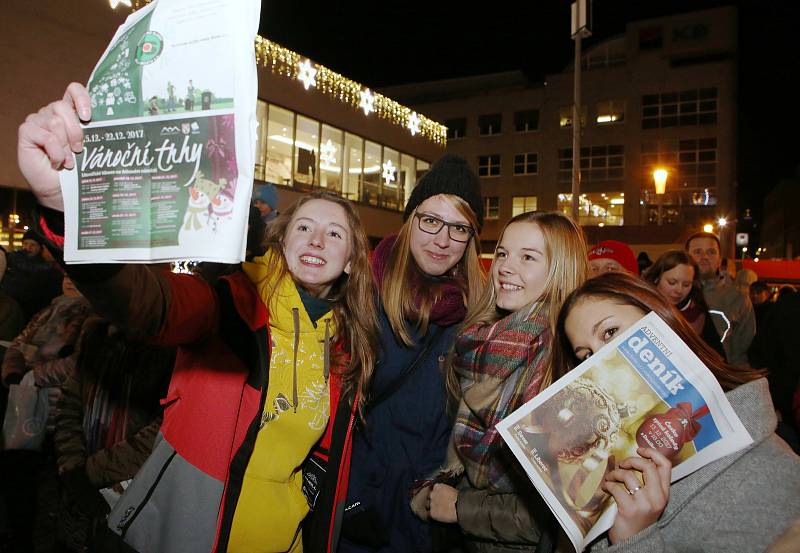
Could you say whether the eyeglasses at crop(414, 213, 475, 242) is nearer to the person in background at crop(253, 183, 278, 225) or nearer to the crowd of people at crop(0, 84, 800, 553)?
the crowd of people at crop(0, 84, 800, 553)

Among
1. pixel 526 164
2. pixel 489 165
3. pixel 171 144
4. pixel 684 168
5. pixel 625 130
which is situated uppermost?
pixel 625 130

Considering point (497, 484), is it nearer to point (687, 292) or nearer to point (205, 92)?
point (205, 92)

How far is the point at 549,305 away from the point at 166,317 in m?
1.69

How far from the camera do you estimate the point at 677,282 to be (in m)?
4.69

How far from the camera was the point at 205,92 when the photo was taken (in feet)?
3.89

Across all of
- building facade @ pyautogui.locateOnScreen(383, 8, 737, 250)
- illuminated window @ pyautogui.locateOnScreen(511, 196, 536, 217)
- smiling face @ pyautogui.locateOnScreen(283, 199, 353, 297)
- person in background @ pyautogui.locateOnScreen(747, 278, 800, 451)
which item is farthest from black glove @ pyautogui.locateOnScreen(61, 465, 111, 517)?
illuminated window @ pyautogui.locateOnScreen(511, 196, 536, 217)

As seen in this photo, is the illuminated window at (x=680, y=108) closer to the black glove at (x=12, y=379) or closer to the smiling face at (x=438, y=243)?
the smiling face at (x=438, y=243)

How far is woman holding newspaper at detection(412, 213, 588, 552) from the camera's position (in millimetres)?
2225

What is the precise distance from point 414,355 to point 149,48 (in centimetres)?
205

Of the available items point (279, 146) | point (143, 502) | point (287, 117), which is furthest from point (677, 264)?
point (287, 117)

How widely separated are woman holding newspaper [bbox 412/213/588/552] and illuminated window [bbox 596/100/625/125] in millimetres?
36128

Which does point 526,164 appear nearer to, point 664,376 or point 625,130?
point 625,130

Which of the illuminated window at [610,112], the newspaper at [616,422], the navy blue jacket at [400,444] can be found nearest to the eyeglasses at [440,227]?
the navy blue jacket at [400,444]

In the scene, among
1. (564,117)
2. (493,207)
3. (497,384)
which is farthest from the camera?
(493,207)
